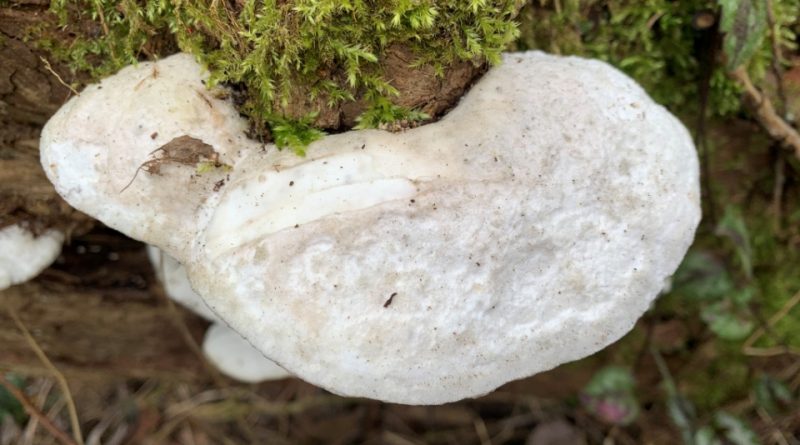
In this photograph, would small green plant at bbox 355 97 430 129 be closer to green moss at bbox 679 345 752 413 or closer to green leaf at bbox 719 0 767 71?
green leaf at bbox 719 0 767 71

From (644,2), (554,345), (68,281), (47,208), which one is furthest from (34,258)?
(644,2)

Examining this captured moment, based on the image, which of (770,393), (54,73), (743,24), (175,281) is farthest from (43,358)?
(770,393)

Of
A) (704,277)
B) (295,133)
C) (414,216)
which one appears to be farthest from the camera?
(704,277)

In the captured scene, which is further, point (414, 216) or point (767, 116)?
point (767, 116)

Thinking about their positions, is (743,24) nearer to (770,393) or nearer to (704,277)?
(704,277)

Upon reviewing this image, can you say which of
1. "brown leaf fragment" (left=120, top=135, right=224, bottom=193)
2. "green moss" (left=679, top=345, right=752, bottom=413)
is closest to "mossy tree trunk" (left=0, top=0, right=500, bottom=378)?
"brown leaf fragment" (left=120, top=135, right=224, bottom=193)

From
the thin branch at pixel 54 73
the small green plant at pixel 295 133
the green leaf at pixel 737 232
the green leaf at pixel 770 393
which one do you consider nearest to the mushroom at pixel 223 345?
the thin branch at pixel 54 73

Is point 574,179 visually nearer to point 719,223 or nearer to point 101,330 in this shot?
point 719,223
